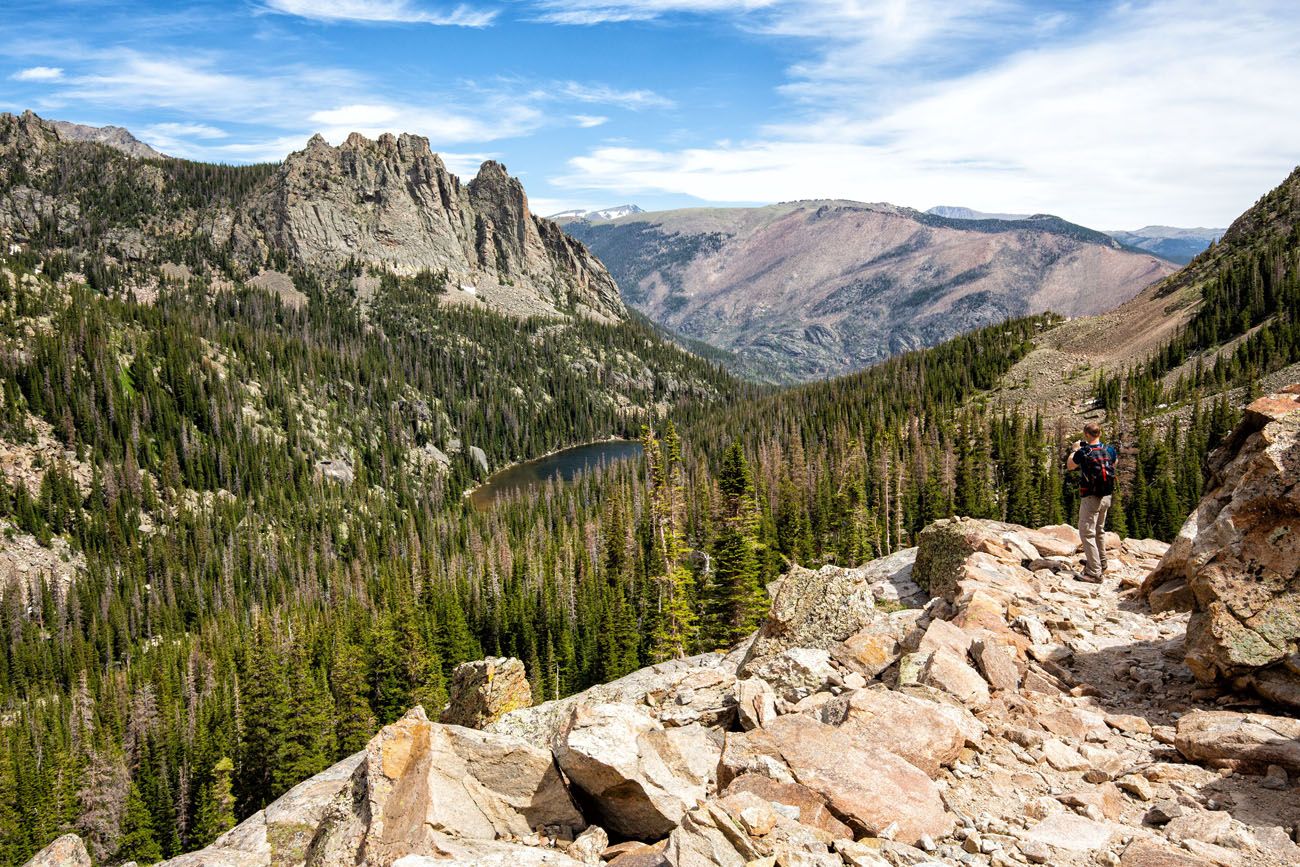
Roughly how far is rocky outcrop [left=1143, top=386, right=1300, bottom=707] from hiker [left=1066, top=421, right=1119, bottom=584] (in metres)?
4.95

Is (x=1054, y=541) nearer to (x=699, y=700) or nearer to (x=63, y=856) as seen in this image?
(x=699, y=700)

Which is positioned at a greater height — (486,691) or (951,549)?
(951,549)

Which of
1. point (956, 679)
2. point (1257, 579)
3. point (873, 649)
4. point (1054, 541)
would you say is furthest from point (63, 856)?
point (1257, 579)

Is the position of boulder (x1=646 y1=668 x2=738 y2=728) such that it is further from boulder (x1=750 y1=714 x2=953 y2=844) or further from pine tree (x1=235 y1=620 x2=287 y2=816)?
pine tree (x1=235 y1=620 x2=287 y2=816)

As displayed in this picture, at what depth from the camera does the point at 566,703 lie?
22016 millimetres

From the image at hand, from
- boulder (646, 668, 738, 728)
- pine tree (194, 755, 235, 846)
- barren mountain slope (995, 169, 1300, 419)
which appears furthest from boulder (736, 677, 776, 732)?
barren mountain slope (995, 169, 1300, 419)

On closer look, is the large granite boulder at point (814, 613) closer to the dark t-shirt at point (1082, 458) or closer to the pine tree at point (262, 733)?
the dark t-shirt at point (1082, 458)

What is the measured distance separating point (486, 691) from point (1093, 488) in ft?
84.2

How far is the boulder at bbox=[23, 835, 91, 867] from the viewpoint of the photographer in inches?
1173

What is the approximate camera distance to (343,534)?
17300cm

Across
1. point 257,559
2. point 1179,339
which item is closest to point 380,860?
point 1179,339

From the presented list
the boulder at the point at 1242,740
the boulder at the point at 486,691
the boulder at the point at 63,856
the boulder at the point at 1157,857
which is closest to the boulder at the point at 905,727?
the boulder at the point at 1157,857

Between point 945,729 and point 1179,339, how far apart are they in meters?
145

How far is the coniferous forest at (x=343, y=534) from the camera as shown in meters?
65.2
